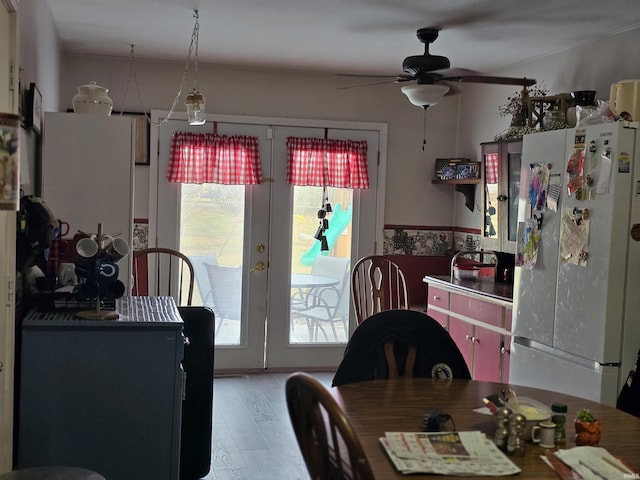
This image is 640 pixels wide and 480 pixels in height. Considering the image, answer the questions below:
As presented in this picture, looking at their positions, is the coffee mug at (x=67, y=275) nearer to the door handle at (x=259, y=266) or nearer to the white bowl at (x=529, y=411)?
the white bowl at (x=529, y=411)

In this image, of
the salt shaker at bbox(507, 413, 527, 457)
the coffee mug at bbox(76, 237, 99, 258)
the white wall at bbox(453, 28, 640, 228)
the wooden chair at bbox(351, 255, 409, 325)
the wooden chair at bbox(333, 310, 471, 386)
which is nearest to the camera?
the salt shaker at bbox(507, 413, 527, 457)

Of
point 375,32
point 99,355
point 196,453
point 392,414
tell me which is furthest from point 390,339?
point 375,32

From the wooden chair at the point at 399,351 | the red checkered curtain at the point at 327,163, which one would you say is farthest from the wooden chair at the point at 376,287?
the wooden chair at the point at 399,351

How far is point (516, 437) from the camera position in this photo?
5.84 ft

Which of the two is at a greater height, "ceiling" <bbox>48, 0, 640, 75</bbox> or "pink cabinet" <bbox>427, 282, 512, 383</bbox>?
"ceiling" <bbox>48, 0, 640, 75</bbox>

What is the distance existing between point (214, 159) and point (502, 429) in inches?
156

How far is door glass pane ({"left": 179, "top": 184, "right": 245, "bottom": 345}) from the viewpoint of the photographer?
5.42m

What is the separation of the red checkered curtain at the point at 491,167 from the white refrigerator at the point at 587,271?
1.04 meters

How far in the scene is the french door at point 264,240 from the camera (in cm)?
541

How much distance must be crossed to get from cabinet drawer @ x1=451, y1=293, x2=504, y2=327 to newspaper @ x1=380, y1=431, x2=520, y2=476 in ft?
8.00

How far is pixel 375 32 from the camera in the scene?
14.0 feet

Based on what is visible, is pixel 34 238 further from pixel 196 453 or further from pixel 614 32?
pixel 614 32

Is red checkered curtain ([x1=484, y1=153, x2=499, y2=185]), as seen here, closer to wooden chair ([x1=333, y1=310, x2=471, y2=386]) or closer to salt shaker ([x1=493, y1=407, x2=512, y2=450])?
wooden chair ([x1=333, y1=310, x2=471, y2=386])

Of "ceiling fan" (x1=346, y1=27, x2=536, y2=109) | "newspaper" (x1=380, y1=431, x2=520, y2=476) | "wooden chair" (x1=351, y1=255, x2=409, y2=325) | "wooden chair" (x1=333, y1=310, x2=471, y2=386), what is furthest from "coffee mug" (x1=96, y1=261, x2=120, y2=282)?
"wooden chair" (x1=351, y1=255, x2=409, y2=325)
